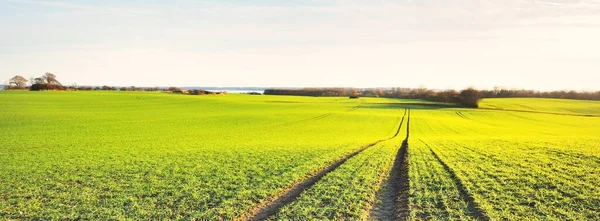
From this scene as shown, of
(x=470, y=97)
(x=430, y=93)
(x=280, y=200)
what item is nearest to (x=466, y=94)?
(x=470, y=97)

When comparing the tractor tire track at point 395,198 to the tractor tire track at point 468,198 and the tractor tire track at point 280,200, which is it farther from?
the tractor tire track at point 280,200

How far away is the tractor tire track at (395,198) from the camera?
482 inches

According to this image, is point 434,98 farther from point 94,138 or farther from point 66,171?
point 66,171

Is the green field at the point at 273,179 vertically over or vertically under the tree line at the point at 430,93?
under

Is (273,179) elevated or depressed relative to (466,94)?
depressed

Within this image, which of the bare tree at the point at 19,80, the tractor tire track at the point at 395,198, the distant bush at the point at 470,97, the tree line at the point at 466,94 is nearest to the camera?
the tractor tire track at the point at 395,198

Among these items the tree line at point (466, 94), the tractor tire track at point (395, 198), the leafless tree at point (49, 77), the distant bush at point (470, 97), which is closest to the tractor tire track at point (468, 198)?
the tractor tire track at point (395, 198)

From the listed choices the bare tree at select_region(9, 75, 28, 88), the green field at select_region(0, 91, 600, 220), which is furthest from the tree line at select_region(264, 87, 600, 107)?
the bare tree at select_region(9, 75, 28, 88)

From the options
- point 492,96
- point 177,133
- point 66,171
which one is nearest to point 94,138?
point 177,133

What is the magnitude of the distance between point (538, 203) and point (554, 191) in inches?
76.2

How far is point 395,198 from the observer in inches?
554

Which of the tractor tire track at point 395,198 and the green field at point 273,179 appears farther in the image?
the green field at point 273,179

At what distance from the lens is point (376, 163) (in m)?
20.4

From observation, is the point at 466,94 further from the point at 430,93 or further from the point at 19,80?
the point at 19,80
